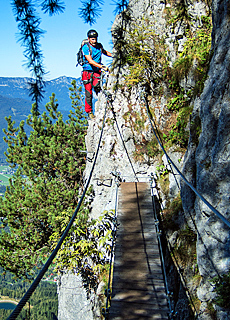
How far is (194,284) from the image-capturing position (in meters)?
4.93

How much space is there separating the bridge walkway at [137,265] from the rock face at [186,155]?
2.36 ft

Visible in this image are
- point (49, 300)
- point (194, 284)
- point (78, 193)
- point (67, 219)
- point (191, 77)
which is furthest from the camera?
point (49, 300)

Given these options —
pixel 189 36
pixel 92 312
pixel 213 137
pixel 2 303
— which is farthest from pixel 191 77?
pixel 2 303

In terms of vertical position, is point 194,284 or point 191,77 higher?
point 191,77

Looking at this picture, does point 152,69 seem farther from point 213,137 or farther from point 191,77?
point 213,137

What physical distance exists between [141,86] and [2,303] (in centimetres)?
13225

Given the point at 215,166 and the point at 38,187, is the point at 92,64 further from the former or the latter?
the point at 215,166

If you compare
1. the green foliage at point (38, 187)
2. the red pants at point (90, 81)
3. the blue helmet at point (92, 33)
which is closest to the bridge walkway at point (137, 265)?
the green foliage at point (38, 187)

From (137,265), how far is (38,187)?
6208 millimetres

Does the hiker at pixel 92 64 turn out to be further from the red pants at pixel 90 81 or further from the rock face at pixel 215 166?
the rock face at pixel 215 166

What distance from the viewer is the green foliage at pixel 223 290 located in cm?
368

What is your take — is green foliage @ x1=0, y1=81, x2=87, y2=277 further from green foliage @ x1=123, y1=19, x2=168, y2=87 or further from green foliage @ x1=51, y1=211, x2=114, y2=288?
green foliage @ x1=123, y1=19, x2=168, y2=87

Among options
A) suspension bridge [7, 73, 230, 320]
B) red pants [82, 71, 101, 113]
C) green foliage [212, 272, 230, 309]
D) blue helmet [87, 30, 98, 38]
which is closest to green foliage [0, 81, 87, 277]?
red pants [82, 71, 101, 113]

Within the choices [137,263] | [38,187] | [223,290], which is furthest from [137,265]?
[38,187]
